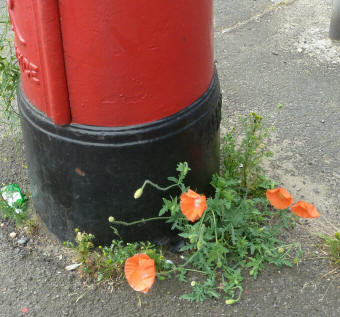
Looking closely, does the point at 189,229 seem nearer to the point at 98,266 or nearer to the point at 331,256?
the point at 98,266

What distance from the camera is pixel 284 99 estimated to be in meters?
4.03

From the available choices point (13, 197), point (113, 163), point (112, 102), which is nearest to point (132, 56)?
point (112, 102)

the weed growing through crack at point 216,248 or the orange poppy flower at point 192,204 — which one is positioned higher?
the orange poppy flower at point 192,204

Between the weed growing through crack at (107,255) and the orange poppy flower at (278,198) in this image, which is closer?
the orange poppy flower at (278,198)

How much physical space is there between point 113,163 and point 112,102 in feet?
0.98

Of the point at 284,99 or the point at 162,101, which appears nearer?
the point at 162,101

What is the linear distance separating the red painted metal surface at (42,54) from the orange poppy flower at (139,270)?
0.69 m

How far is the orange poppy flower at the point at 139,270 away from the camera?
220cm

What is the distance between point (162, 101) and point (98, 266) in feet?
2.97

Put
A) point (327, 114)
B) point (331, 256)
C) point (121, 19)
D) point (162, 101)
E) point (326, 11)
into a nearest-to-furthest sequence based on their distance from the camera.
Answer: point (121, 19) → point (162, 101) → point (331, 256) → point (327, 114) → point (326, 11)

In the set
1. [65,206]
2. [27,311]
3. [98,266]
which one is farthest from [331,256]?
[27,311]

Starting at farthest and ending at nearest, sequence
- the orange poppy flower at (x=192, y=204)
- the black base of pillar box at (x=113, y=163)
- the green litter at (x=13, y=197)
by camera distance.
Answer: the green litter at (x=13, y=197) → the black base of pillar box at (x=113, y=163) → the orange poppy flower at (x=192, y=204)

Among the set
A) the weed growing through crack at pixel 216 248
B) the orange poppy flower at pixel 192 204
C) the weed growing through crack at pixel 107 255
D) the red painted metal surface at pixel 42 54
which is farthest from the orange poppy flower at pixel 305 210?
the red painted metal surface at pixel 42 54

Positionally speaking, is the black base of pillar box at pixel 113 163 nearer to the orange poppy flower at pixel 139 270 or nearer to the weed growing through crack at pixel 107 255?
the weed growing through crack at pixel 107 255
